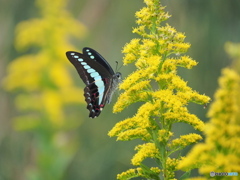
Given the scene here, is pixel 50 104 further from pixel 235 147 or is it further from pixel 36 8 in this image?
pixel 235 147

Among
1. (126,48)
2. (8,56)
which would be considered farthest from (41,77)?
(126,48)

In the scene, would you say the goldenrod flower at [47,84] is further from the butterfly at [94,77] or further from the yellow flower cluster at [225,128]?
the yellow flower cluster at [225,128]

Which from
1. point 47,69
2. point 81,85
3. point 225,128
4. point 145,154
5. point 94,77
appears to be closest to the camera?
point 225,128

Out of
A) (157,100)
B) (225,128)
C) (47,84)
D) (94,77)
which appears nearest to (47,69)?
(47,84)

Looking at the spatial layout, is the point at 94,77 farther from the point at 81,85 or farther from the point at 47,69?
the point at 81,85

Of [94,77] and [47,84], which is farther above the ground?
[47,84]

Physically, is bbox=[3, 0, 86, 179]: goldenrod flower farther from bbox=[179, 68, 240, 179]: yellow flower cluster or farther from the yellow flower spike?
bbox=[179, 68, 240, 179]: yellow flower cluster
